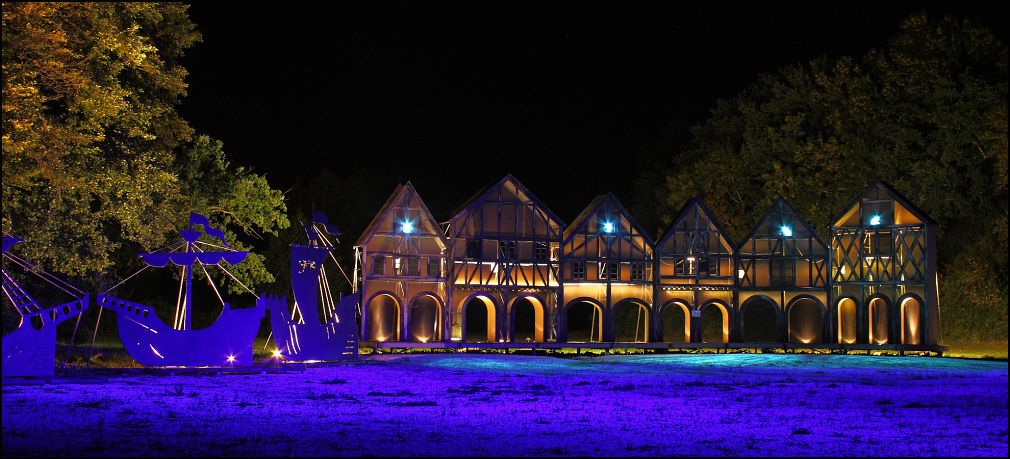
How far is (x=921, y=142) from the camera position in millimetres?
42375

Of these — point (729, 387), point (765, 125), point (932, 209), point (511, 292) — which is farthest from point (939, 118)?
point (729, 387)

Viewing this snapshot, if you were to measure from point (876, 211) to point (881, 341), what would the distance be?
4927 millimetres

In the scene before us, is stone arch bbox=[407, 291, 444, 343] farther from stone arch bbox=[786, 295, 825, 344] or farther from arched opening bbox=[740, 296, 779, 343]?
arched opening bbox=[740, 296, 779, 343]

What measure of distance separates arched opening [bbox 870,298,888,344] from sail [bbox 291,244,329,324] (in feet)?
74.3

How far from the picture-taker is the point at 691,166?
2080 inches

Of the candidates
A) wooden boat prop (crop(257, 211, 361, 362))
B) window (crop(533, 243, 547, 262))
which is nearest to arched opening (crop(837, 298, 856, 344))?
window (crop(533, 243, 547, 262))

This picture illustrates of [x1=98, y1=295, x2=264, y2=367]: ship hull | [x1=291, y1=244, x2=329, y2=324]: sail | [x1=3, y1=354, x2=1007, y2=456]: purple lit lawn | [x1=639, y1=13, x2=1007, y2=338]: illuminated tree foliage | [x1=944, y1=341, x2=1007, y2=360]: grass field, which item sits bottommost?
[x1=3, y1=354, x2=1007, y2=456]: purple lit lawn

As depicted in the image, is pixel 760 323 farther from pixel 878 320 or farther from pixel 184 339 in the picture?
pixel 184 339

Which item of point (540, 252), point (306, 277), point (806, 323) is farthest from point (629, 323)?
point (306, 277)

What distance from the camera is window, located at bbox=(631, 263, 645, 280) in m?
40.7

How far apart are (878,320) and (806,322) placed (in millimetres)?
3117

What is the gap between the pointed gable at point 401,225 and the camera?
38188 mm

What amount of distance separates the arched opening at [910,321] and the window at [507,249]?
1409 centimetres

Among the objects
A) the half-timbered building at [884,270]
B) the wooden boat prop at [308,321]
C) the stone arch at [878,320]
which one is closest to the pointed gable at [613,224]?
the half-timbered building at [884,270]
